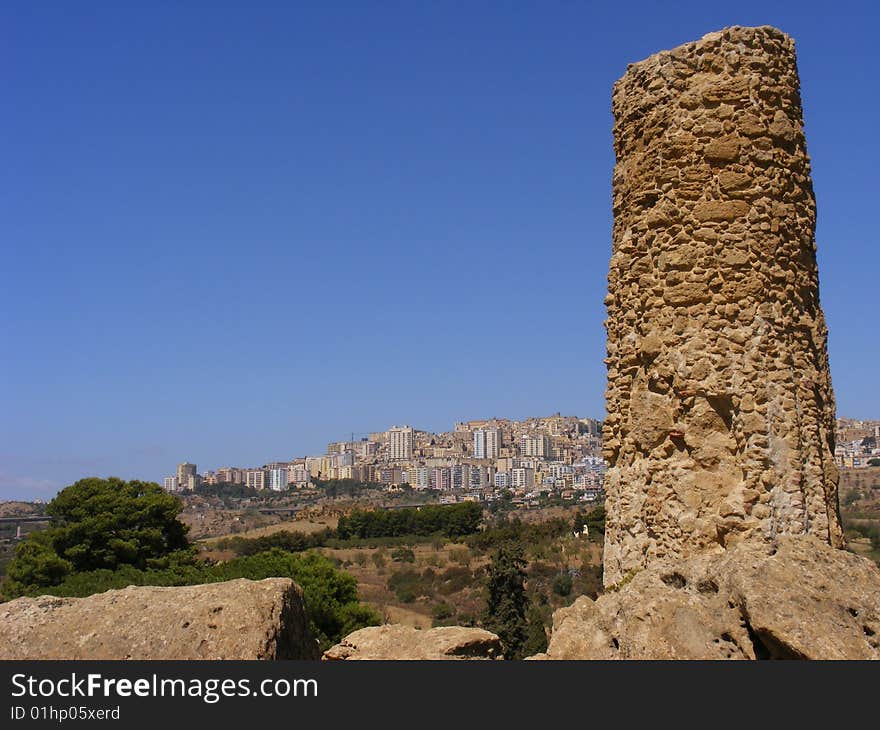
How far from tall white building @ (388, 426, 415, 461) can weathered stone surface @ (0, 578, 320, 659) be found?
16306 cm

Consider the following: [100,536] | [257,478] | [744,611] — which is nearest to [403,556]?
[100,536]

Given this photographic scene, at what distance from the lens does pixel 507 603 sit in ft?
81.5

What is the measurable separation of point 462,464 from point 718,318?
132652 millimetres

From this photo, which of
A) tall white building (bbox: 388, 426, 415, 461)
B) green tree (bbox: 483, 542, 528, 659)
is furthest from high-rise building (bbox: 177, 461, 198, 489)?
green tree (bbox: 483, 542, 528, 659)

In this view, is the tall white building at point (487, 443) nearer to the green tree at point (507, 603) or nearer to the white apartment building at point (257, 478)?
the white apartment building at point (257, 478)

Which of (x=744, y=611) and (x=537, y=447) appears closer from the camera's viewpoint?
(x=744, y=611)

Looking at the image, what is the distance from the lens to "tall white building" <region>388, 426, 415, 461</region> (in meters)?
174

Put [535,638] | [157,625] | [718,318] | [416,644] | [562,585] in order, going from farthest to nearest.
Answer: [562,585]
[535,638]
[416,644]
[718,318]
[157,625]

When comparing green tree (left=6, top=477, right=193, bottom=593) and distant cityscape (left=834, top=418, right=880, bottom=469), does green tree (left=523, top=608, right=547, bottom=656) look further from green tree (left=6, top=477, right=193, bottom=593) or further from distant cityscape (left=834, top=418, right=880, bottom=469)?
distant cityscape (left=834, top=418, right=880, bottom=469)

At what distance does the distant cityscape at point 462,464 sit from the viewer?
124750 mm

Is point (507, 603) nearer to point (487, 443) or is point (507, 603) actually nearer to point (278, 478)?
point (487, 443)

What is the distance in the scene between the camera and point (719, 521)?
19.5 feet

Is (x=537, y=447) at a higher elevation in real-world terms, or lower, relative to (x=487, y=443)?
lower
